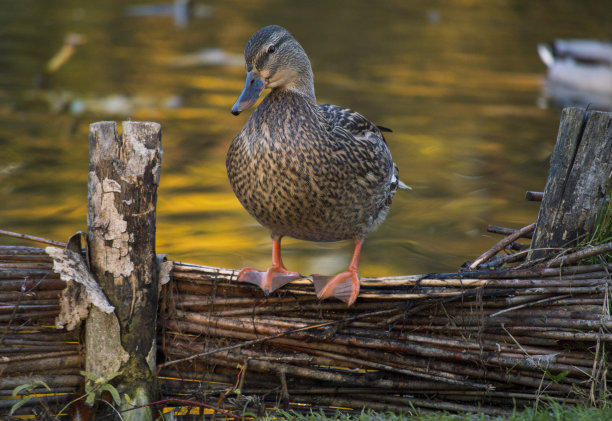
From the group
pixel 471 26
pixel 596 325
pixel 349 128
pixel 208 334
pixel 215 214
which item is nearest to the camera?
pixel 596 325

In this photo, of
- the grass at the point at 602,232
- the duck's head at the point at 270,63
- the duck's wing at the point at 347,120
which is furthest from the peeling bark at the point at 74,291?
the grass at the point at 602,232

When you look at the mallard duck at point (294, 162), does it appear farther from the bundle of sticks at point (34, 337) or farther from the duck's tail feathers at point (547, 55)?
the duck's tail feathers at point (547, 55)

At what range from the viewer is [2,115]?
856 cm

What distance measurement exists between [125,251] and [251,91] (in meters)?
0.91

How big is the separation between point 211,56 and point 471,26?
19.7 feet

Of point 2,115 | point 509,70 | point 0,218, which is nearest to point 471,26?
point 509,70

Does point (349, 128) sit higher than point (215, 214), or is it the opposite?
point (349, 128)

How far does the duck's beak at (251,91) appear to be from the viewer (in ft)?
11.2

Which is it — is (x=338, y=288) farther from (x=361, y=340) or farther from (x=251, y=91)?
(x=251, y=91)

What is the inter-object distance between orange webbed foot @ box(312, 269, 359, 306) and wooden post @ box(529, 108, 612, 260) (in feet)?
2.95

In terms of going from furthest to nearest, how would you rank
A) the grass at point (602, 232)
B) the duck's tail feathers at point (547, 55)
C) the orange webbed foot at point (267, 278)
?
the duck's tail feathers at point (547, 55)
the grass at point (602, 232)
the orange webbed foot at point (267, 278)

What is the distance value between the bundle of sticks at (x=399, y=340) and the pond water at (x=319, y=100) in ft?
3.43

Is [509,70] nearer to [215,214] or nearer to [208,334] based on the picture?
[215,214]

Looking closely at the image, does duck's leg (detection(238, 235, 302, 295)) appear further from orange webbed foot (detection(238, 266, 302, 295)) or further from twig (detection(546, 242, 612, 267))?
twig (detection(546, 242, 612, 267))
